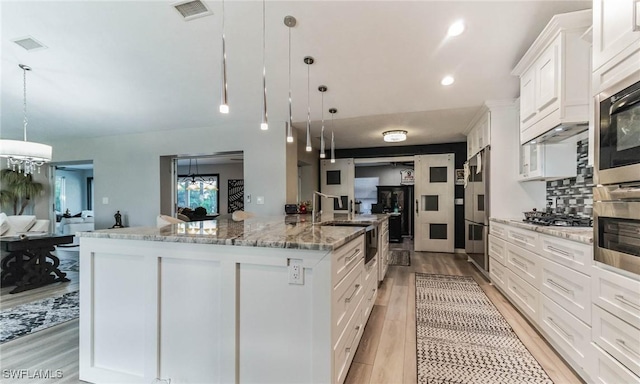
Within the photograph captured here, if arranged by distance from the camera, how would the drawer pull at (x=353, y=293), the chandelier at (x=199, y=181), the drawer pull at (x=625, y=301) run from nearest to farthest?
the drawer pull at (x=625, y=301)
the drawer pull at (x=353, y=293)
the chandelier at (x=199, y=181)

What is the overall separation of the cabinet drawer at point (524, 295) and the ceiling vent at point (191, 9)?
12.2 feet

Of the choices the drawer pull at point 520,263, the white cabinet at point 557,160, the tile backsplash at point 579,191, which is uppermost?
the white cabinet at point 557,160

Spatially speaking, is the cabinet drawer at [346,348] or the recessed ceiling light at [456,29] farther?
the recessed ceiling light at [456,29]

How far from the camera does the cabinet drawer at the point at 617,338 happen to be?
4.21ft

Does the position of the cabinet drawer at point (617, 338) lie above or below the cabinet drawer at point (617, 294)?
below

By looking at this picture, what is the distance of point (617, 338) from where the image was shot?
139 cm

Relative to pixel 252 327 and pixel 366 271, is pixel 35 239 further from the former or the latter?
pixel 366 271

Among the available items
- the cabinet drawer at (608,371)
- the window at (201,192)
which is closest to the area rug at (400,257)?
the cabinet drawer at (608,371)

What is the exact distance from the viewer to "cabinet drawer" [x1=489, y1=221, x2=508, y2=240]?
3.09 m

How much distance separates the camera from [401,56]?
2855 mm

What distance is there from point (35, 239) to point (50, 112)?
2.33 meters

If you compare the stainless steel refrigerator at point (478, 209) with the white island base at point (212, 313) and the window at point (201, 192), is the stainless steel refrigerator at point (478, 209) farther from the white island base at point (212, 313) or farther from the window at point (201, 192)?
the window at point (201, 192)

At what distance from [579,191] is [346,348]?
287 cm

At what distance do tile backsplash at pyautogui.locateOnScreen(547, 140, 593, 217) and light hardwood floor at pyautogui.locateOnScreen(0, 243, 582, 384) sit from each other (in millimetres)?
1196
